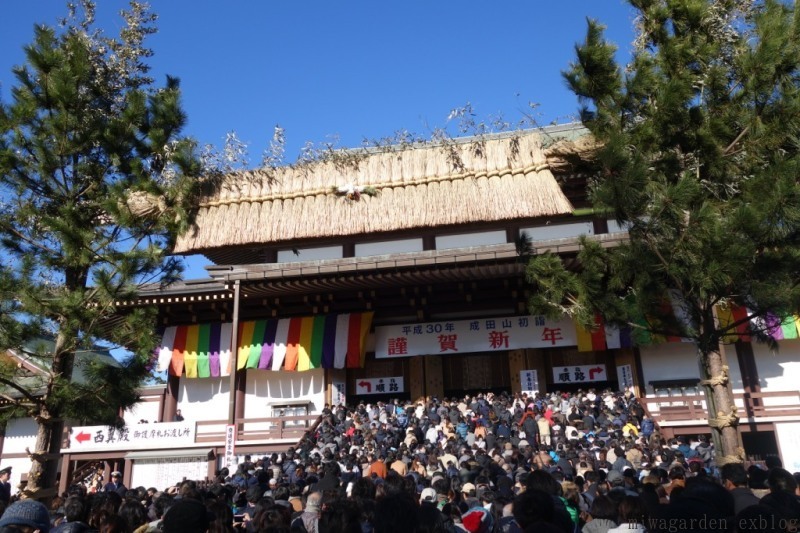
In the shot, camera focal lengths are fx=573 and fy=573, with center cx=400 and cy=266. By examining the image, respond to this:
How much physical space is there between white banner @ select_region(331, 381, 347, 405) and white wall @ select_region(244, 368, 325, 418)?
317 mm

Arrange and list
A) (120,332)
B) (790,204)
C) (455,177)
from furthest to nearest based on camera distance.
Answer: (455,177) → (120,332) → (790,204)

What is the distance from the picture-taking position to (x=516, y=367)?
1520 centimetres

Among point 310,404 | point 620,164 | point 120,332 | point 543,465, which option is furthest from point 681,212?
point 310,404

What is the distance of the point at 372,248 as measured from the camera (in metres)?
14.9

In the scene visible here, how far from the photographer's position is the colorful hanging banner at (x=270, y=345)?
49.4 feet

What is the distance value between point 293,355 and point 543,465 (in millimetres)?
8138

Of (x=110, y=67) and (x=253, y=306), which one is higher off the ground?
(x=110, y=67)

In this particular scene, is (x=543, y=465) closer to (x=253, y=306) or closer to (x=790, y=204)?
(x=790, y=204)

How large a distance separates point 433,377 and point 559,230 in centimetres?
516

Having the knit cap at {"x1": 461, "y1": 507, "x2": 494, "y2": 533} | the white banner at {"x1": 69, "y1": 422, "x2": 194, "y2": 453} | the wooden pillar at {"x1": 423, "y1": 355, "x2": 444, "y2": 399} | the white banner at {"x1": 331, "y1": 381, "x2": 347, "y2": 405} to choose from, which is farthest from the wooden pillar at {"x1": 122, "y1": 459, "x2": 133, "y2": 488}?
the knit cap at {"x1": 461, "y1": 507, "x2": 494, "y2": 533}

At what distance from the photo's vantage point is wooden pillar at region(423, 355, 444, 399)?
1552 cm

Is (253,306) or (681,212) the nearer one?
(681,212)


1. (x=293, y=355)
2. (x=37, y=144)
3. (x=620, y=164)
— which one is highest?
(x=37, y=144)

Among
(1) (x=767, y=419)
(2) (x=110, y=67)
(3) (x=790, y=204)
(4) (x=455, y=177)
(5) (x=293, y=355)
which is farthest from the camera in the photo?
(5) (x=293, y=355)
